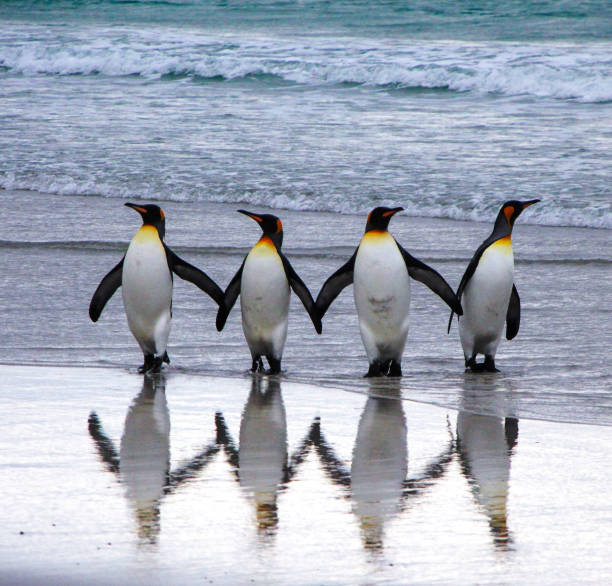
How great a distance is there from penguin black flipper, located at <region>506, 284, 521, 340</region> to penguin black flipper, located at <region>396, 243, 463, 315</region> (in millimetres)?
380

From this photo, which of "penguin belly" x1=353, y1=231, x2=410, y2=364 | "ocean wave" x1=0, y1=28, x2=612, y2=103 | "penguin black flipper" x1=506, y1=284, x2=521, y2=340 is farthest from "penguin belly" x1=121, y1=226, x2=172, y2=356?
"ocean wave" x1=0, y1=28, x2=612, y2=103

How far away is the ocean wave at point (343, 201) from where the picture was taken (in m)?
9.59

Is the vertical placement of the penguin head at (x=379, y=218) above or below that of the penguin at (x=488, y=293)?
above

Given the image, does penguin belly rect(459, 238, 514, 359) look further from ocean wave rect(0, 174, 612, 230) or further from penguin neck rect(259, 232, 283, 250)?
ocean wave rect(0, 174, 612, 230)

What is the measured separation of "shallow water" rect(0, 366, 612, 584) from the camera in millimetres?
2627

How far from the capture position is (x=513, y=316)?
5488 millimetres

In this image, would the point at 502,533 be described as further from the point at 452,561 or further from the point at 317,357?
the point at 317,357

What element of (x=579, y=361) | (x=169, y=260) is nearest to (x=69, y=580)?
(x=169, y=260)

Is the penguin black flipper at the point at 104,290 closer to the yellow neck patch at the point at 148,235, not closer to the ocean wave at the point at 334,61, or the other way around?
the yellow neck patch at the point at 148,235

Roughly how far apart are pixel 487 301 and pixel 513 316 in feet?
0.83

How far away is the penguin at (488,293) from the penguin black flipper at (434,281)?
13 cm

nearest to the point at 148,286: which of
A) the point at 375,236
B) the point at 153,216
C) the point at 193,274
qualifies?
the point at 193,274

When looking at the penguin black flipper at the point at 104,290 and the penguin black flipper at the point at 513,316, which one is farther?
the penguin black flipper at the point at 513,316

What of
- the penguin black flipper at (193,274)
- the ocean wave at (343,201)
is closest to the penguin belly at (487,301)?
the penguin black flipper at (193,274)
